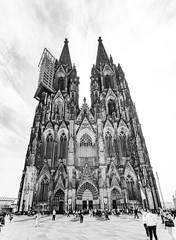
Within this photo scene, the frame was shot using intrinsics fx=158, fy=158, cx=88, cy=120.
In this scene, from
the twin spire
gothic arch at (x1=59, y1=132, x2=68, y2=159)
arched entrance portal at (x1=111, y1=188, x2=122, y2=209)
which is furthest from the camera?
the twin spire

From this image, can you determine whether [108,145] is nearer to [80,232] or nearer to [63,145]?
[63,145]

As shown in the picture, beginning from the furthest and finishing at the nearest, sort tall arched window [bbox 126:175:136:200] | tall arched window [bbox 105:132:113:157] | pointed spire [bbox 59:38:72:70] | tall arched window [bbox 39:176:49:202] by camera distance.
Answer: pointed spire [bbox 59:38:72:70] → tall arched window [bbox 105:132:113:157] → tall arched window [bbox 126:175:136:200] → tall arched window [bbox 39:176:49:202]

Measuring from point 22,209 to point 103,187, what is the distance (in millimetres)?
11290

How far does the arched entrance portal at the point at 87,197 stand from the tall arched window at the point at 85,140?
6.72m

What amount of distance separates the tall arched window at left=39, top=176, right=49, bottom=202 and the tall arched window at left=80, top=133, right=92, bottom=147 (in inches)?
320

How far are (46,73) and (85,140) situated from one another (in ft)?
59.7

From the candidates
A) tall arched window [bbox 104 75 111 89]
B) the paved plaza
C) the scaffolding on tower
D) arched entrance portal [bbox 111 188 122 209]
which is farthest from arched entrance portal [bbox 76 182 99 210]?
tall arched window [bbox 104 75 111 89]

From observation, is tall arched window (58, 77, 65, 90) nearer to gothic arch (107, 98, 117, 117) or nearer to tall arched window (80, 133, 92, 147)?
gothic arch (107, 98, 117, 117)

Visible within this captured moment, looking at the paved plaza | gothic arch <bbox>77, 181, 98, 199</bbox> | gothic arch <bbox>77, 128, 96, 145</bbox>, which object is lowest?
the paved plaza

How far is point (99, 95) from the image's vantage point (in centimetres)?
3325

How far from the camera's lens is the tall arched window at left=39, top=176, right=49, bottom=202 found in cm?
2278

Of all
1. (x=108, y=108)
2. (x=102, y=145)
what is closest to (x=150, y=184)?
(x=102, y=145)

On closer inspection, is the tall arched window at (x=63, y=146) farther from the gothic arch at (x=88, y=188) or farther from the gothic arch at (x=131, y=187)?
→ the gothic arch at (x=131, y=187)

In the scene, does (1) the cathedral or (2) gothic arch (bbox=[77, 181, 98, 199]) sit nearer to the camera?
(1) the cathedral
